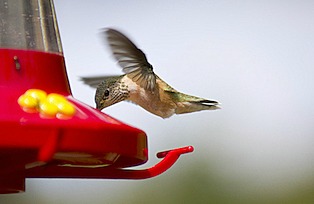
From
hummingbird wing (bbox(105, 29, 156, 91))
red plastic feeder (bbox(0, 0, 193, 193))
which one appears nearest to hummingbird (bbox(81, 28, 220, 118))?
hummingbird wing (bbox(105, 29, 156, 91))

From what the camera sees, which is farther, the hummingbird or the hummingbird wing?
the hummingbird

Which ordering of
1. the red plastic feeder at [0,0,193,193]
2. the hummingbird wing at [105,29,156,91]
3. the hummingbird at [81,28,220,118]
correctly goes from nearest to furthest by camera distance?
the red plastic feeder at [0,0,193,193] < the hummingbird wing at [105,29,156,91] < the hummingbird at [81,28,220,118]

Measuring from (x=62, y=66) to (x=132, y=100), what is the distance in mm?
1617

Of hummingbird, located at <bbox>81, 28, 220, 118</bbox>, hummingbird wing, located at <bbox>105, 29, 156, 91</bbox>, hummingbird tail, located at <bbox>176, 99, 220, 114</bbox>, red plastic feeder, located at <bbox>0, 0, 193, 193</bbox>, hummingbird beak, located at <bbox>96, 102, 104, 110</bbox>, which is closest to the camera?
red plastic feeder, located at <bbox>0, 0, 193, 193</bbox>

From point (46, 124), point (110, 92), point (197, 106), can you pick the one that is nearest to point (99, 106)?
point (110, 92)

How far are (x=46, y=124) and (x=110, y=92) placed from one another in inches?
87.2

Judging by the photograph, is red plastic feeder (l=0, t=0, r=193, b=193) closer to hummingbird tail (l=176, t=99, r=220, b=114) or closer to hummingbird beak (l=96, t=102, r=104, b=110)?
hummingbird beak (l=96, t=102, r=104, b=110)

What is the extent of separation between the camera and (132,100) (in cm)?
531

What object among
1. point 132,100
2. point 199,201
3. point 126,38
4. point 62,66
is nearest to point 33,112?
point 62,66

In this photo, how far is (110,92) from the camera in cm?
510

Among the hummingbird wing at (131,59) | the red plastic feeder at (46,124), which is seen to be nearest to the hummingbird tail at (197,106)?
the hummingbird wing at (131,59)

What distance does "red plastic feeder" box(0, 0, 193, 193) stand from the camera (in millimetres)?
2891

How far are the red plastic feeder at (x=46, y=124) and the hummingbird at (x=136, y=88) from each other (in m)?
0.90

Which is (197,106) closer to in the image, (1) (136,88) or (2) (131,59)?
(1) (136,88)
